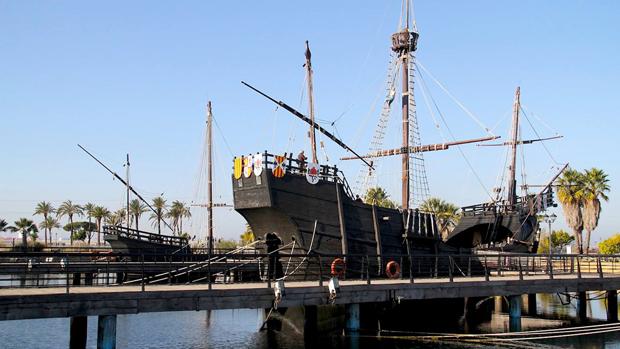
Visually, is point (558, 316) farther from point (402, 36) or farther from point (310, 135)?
point (402, 36)

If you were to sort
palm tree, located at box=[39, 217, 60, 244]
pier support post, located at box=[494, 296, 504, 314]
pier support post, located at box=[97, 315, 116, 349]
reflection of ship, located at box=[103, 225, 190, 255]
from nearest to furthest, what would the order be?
pier support post, located at box=[97, 315, 116, 349], pier support post, located at box=[494, 296, 504, 314], reflection of ship, located at box=[103, 225, 190, 255], palm tree, located at box=[39, 217, 60, 244]

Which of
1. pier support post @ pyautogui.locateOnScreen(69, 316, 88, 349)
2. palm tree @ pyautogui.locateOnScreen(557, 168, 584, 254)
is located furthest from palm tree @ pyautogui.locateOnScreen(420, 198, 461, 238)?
pier support post @ pyautogui.locateOnScreen(69, 316, 88, 349)

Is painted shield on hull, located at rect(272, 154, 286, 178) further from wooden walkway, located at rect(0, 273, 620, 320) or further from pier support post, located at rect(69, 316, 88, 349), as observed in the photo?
pier support post, located at rect(69, 316, 88, 349)

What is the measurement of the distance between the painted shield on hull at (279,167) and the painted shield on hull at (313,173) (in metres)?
0.97

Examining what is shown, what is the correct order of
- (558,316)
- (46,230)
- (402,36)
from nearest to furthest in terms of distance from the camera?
1. (558,316)
2. (402,36)
3. (46,230)

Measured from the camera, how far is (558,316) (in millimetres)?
28922

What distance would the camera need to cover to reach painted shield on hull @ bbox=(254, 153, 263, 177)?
22.6 metres

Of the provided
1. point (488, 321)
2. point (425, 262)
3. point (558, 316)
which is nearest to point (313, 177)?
point (425, 262)

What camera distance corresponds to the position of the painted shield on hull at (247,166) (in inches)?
911

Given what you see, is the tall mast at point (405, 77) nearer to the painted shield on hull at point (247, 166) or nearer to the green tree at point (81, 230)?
the painted shield on hull at point (247, 166)

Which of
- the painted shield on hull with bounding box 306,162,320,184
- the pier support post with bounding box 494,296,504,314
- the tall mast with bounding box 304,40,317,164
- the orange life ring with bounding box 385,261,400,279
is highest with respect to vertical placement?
the tall mast with bounding box 304,40,317,164

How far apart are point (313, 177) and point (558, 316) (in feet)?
45.1

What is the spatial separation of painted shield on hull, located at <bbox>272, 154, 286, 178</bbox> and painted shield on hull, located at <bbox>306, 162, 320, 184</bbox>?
97cm

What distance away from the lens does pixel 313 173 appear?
23.3m
